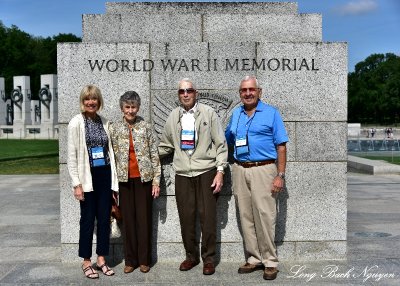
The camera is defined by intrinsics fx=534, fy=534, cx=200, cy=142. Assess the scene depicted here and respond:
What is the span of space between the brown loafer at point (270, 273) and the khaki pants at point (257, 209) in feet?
0.13

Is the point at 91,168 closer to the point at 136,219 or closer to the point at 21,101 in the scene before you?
the point at 136,219

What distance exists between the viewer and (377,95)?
87500 mm

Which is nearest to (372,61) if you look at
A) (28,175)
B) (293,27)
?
(28,175)

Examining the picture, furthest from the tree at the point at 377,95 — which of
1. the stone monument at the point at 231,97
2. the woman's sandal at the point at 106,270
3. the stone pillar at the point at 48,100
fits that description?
the woman's sandal at the point at 106,270

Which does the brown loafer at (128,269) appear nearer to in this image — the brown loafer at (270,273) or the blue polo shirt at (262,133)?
the brown loafer at (270,273)

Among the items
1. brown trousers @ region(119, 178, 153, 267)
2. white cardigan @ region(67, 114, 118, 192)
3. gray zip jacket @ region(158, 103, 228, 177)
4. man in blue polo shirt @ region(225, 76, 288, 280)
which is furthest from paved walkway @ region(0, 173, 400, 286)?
gray zip jacket @ region(158, 103, 228, 177)

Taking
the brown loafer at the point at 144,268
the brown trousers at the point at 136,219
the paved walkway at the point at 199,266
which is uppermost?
the brown trousers at the point at 136,219

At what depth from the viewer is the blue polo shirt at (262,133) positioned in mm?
5062

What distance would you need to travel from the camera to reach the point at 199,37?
6.08 m

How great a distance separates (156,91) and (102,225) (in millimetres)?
1535

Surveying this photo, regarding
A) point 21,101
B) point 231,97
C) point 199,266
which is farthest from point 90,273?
point 21,101

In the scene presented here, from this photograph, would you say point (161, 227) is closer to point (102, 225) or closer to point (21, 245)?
point (102, 225)

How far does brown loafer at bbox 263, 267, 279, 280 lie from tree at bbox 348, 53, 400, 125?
8334 centimetres

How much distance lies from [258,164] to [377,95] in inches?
3447
